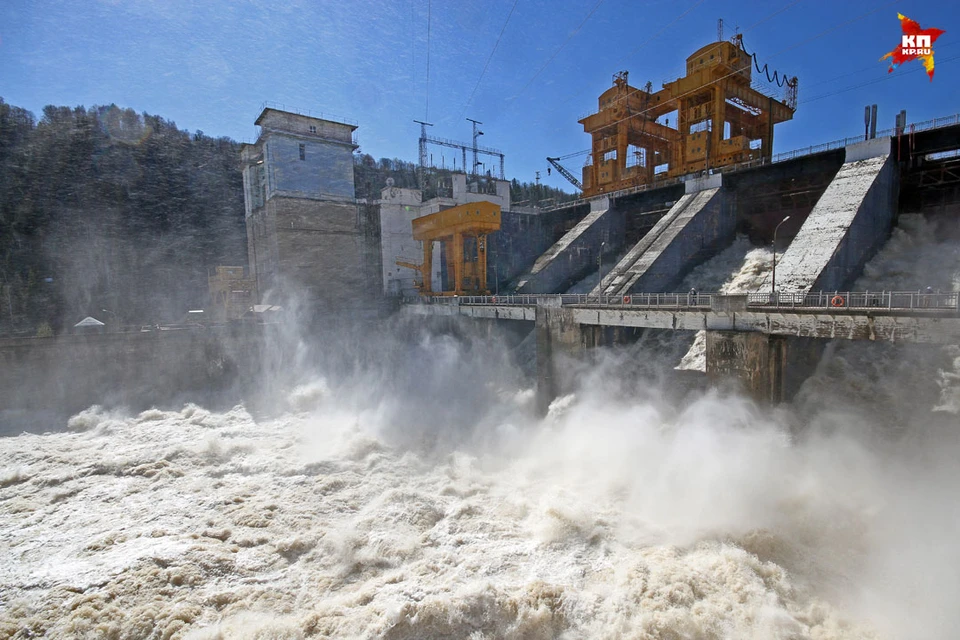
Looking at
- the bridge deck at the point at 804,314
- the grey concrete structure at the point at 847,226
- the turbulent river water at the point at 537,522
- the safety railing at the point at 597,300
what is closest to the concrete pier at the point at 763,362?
the bridge deck at the point at 804,314

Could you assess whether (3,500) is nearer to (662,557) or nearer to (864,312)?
(662,557)

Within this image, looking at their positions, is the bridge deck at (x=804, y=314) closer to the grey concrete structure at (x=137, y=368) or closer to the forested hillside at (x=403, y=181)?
the grey concrete structure at (x=137, y=368)

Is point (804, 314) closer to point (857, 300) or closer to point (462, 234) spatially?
point (857, 300)

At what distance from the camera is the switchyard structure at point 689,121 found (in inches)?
1272

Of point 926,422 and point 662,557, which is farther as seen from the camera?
point 926,422

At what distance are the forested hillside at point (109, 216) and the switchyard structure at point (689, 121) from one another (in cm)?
1692

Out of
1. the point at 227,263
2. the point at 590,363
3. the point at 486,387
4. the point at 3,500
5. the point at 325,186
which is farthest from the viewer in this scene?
the point at 227,263

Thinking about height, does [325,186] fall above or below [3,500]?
above

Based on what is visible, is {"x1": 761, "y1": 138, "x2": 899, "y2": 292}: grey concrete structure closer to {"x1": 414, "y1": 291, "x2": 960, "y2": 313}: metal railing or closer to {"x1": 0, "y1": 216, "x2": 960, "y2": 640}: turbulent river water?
{"x1": 414, "y1": 291, "x2": 960, "y2": 313}: metal railing

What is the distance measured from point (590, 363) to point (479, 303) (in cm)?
898

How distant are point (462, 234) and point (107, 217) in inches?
1847

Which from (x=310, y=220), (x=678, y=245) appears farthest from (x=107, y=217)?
(x=678, y=245)

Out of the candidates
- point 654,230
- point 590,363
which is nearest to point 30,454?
point 590,363

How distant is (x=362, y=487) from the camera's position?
1439cm
